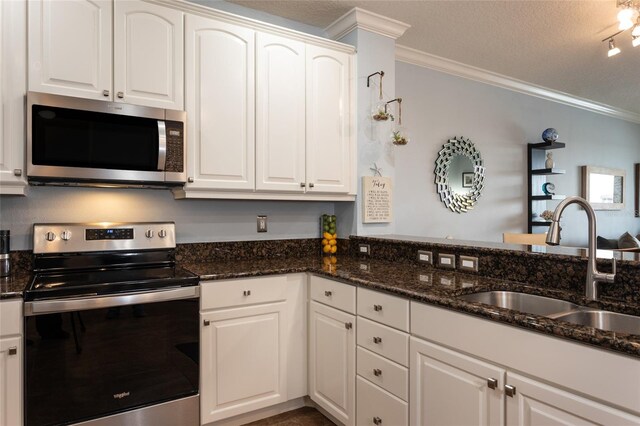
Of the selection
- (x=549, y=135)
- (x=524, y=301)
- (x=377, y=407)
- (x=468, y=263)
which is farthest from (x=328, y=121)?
(x=549, y=135)

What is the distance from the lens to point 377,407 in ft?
6.17

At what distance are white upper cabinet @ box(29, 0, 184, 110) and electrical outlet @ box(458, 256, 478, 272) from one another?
1.77 m

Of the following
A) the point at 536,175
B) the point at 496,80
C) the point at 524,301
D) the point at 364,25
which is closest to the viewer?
the point at 524,301

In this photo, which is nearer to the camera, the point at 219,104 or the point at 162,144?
the point at 162,144

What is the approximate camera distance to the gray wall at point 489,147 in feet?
12.0

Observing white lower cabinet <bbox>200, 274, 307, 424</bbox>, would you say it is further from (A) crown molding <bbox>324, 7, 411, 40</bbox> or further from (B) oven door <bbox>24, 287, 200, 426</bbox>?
(A) crown molding <bbox>324, 7, 411, 40</bbox>

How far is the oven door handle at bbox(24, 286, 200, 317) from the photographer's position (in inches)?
66.4

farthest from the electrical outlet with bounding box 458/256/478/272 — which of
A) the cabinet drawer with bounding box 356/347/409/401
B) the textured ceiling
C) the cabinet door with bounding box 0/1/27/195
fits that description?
the cabinet door with bounding box 0/1/27/195

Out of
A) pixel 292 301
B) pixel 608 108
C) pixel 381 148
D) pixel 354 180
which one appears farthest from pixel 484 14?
pixel 608 108

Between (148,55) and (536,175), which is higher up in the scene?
(148,55)

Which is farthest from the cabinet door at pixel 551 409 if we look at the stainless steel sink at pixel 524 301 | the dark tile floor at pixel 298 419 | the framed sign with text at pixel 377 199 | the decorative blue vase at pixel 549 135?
the decorative blue vase at pixel 549 135

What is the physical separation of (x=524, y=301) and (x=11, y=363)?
218 cm

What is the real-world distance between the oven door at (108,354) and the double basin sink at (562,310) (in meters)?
1.36

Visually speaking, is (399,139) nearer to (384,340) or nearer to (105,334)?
(384,340)
